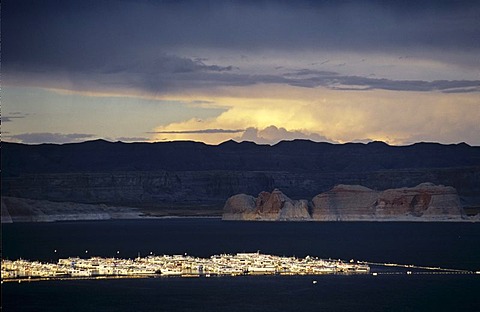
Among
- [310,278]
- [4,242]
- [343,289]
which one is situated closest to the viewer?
[343,289]

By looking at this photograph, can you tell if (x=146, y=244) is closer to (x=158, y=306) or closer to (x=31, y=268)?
(x=31, y=268)

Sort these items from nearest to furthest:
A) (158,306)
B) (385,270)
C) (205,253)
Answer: (158,306)
(385,270)
(205,253)

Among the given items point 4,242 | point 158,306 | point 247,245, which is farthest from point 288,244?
point 158,306

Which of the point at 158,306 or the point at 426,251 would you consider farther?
the point at 426,251

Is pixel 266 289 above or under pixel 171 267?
under

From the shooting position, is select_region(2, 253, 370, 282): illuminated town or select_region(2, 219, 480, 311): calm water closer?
select_region(2, 219, 480, 311): calm water

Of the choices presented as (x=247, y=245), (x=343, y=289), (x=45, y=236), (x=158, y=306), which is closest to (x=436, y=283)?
(x=343, y=289)

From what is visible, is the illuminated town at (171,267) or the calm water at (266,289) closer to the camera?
the calm water at (266,289)

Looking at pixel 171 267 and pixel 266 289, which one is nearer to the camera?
pixel 266 289

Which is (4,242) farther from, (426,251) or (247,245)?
(426,251)
